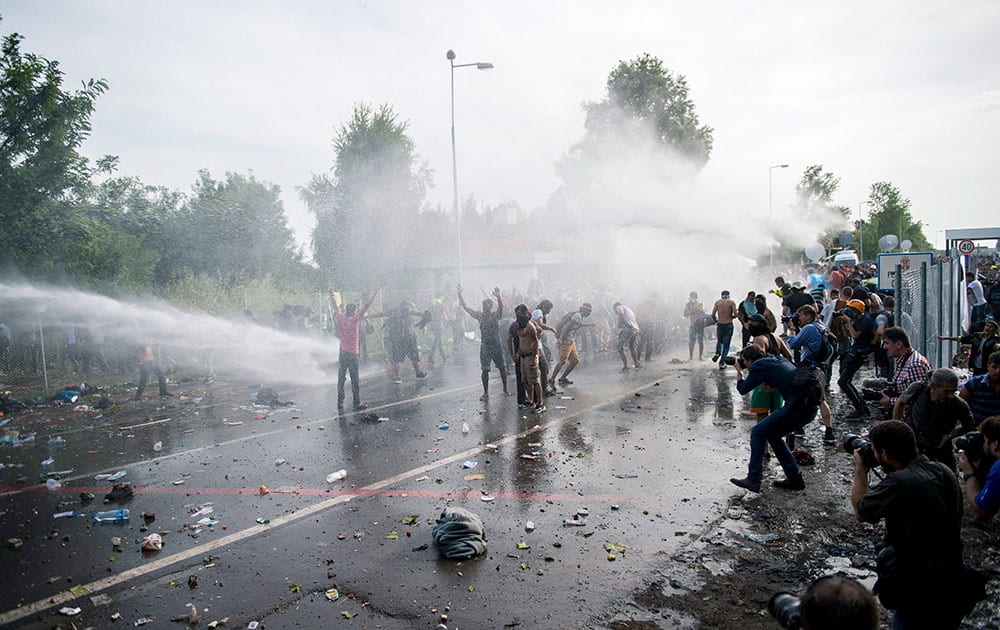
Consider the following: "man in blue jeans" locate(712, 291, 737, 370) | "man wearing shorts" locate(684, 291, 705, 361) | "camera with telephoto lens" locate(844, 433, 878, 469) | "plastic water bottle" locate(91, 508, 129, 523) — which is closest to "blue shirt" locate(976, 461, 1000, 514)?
"camera with telephoto lens" locate(844, 433, 878, 469)

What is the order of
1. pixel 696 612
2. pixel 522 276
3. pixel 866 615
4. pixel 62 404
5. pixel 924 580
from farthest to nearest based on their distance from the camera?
pixel 522 276 → pixel 62 404 → pixel 696 612 → pixel 924 580 → pixel 866 615

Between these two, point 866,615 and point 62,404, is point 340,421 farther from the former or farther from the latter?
point 866,615

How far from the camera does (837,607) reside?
6.26ft

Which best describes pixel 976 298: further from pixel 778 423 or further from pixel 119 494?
pixel 119 494

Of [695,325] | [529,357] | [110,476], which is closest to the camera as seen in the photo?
[110,476]

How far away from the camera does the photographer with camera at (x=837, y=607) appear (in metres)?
1.89

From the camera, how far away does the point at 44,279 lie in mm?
13336

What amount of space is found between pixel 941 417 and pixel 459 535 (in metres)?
4.08

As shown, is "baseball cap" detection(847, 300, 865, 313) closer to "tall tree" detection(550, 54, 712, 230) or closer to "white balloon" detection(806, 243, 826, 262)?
"white balloon" detection(806, 243, 826, 262)

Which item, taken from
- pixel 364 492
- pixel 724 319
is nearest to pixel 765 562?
pixel 364 492

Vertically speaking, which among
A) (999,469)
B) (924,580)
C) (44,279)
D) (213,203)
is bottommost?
(924,580)

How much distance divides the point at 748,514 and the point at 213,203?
23596 mm

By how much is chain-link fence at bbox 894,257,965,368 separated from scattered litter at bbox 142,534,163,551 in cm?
1141

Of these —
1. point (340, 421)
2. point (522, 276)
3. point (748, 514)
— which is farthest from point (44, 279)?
point (522, 276)
